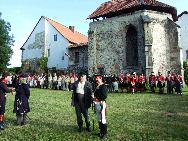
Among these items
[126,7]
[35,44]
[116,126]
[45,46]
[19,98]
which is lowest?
[116,126]

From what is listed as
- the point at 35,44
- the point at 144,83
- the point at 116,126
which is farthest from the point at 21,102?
the point at 35,44

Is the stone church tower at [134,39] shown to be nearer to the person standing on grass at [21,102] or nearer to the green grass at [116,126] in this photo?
the green grass at [116,126]

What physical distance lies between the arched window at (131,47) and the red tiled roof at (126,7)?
2178 mm

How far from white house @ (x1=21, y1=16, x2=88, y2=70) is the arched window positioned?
11.9 meters

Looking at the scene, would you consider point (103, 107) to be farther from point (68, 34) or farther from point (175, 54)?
point (68, 34)

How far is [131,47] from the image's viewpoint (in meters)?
34.3

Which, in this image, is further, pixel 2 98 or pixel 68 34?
pixel 68 34

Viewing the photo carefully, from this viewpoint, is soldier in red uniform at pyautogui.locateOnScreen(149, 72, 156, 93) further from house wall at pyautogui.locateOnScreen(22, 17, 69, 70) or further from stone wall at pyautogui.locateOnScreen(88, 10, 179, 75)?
house wall at pyautogui.locateOnScreen(22, 17, 69, 70)

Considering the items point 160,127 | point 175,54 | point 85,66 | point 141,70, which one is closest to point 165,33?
point 175,54

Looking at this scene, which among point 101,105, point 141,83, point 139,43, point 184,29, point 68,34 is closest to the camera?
point 101,105

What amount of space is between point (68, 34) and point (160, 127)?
125 feet

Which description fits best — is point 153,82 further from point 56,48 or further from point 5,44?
point 5,44

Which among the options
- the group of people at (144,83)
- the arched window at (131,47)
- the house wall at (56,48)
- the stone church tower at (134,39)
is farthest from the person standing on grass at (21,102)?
the house wall at (56,48)

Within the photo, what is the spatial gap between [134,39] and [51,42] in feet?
57.8
